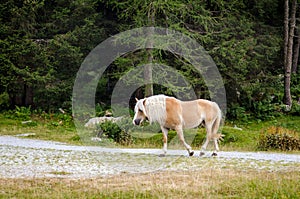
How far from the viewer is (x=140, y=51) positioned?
2367 cm

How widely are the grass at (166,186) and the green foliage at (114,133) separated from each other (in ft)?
28.2

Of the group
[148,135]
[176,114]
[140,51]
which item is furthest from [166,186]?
[140,51]

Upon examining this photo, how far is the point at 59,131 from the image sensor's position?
21.6 metres

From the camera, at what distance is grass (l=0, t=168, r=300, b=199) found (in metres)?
8.18

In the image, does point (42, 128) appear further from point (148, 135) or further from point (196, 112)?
point (196, 112)

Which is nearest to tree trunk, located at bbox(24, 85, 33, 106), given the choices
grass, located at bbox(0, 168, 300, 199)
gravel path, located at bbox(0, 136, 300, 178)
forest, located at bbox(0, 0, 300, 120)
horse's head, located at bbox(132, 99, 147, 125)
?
forest, located at bbox(0, 0, 300, 120)

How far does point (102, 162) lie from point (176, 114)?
102 inches

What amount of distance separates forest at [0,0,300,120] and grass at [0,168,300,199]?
43.7 feet

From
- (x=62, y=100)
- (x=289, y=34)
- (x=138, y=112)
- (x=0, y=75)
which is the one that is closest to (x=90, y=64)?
(x=62, y=100)

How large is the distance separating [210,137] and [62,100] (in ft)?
50.3

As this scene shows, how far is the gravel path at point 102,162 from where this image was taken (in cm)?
1080

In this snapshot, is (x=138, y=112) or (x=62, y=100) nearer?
(x=138, y=112)

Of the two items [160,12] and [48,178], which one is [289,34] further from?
[48,178]

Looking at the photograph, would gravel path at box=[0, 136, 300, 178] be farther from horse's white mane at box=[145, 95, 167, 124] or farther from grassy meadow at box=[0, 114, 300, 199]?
horse's white mane at box=[145, 95, 167, 124]
